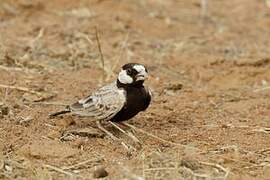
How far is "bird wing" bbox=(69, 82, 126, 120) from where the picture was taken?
5.75m

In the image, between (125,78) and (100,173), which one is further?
(125,78)

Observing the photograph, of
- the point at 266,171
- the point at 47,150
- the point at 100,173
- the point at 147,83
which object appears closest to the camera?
the point at 100,173

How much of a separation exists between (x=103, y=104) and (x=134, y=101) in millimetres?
248

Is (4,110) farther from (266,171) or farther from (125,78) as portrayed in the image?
(266,171)

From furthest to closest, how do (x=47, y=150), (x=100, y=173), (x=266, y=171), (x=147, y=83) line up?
(x=147, y=83) → (x=47, y=150) → (x=266, y=171) → (x=100, y=173)

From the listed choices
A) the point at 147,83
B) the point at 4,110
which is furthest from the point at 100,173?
the point at 147,83

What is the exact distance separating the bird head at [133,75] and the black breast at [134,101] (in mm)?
53

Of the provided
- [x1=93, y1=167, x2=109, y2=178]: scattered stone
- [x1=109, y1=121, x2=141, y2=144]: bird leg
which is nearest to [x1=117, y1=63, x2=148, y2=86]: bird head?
[x1=109, y1=121, x2=141, y2=144]: bird leg

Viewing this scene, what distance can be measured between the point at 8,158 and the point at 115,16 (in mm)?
4631

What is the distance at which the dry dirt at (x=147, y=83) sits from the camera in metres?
5.27

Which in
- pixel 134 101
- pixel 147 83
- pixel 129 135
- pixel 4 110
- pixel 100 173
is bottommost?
pixel 100 173

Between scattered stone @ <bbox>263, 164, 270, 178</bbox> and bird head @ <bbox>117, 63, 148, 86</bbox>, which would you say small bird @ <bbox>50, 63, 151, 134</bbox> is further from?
scattered stone @ <bbox>263, 164, 270, 178</bbox>

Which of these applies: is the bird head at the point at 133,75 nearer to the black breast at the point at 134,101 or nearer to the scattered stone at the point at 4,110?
the black breast at the point at 134,101

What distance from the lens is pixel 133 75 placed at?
576 centimetres
